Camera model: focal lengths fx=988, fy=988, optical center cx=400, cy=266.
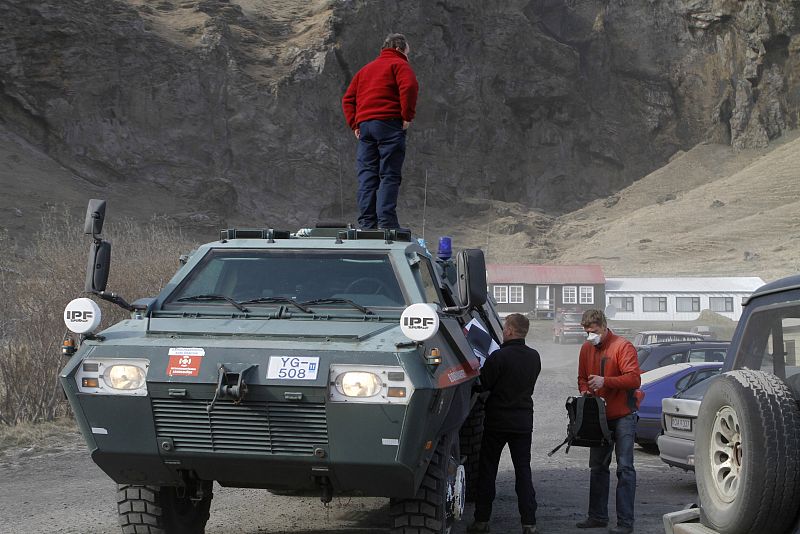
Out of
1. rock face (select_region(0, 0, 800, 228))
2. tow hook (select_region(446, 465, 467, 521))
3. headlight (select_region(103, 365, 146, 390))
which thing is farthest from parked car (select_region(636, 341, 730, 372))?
rock face (select_region(0, 0, 800, 228))

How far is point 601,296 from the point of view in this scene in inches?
2248

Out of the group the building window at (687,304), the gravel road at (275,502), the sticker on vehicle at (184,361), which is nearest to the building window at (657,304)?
the building window at (687,304)

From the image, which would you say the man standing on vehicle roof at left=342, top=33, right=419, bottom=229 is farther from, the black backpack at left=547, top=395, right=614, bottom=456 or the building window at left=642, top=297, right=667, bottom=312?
the building window at left=642, top=297, right=667, bottom=312

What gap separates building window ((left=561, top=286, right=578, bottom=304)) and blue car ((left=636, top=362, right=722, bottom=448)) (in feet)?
147

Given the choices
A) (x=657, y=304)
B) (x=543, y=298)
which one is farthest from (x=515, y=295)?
(x=657, y=304)

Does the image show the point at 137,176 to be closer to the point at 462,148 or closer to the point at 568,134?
the point at 462,148

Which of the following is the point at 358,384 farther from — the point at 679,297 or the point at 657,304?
the point at 679,297

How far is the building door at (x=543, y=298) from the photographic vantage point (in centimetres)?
5819

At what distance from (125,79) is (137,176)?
233 inches

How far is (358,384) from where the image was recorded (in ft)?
18.3

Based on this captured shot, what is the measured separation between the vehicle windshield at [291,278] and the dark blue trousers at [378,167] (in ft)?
5.33

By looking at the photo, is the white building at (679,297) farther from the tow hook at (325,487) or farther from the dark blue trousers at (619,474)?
the tow hook at (325,487)

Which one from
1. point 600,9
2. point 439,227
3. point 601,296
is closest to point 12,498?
point 601,296

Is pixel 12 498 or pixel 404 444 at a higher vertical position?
pixel 404 444
